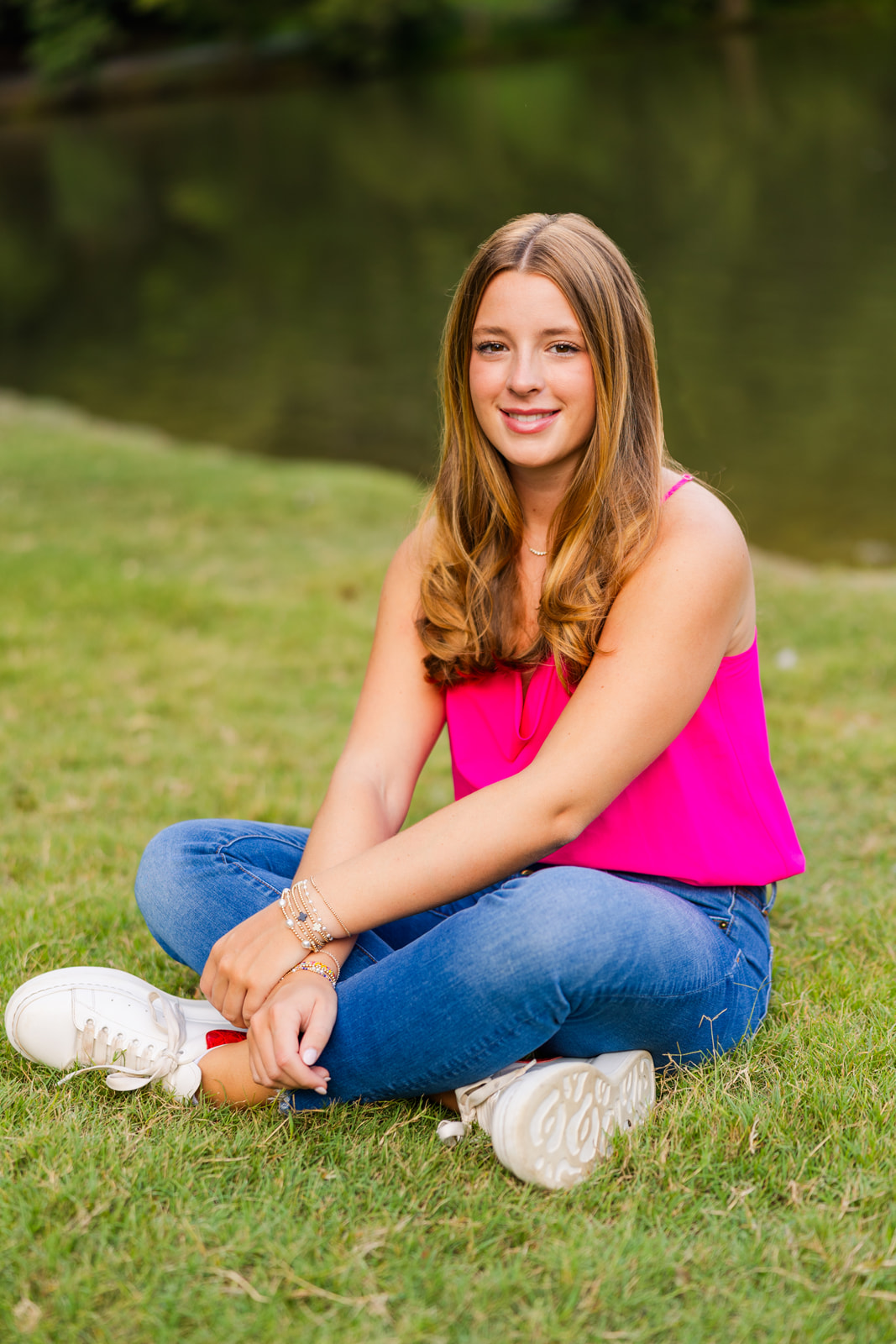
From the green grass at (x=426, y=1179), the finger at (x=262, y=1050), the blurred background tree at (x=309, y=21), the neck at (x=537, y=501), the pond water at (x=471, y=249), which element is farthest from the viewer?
the blurred background tree at (x=309, y=21)

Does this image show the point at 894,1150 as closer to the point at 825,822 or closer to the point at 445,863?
the point at 445,863

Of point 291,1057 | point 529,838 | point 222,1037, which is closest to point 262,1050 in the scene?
point 291,1057

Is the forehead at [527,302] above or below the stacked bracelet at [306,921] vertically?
above

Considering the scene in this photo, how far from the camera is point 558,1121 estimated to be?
1.95m

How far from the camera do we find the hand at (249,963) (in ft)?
7.00

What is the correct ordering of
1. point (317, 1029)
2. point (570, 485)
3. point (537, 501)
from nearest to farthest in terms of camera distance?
point (317, 1029), point (570, 485), point (537, 501)

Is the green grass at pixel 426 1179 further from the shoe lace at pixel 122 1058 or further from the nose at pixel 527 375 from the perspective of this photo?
the nose at pixel 527 375

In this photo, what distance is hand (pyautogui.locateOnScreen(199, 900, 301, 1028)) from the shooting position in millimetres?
2133

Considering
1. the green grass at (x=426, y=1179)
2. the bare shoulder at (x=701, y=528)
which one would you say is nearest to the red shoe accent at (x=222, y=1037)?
the green grass at (x=426, y=1179)

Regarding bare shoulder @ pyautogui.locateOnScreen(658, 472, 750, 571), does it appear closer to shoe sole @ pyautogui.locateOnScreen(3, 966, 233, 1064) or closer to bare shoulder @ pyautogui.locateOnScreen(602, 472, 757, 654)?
bare shoulder @ pyautogui.locateOnScreen(602, 472, 757, 654)

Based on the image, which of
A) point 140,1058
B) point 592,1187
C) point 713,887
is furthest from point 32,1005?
point 713,887

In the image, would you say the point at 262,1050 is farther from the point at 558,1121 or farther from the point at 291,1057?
the point at 558,1121

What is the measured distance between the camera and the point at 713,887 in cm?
231

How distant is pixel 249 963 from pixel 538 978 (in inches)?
19.9
